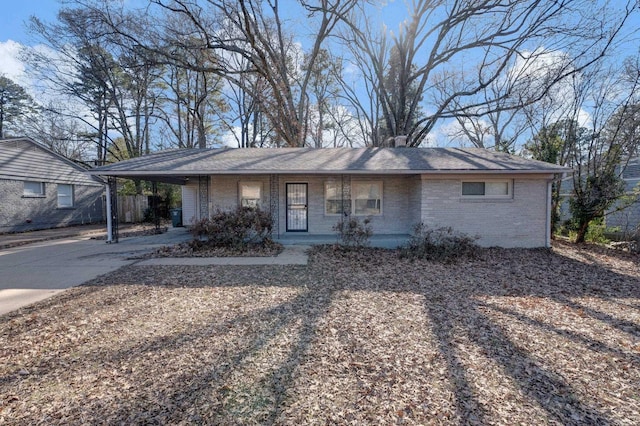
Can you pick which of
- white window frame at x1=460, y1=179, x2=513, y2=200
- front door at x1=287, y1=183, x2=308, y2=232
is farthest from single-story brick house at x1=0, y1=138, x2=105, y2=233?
white window frame at x1=460, y1=179, x2=513, y2=200

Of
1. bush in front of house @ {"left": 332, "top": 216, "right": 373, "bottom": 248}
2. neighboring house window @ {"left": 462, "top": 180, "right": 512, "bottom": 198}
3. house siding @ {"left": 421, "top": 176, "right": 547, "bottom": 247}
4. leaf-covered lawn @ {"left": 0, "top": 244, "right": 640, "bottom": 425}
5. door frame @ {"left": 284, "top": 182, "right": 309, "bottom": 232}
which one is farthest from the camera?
door frame @ {"left": 284, "top": 182, "right": 309, "bottom": 232}

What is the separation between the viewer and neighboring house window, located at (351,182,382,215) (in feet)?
37.5

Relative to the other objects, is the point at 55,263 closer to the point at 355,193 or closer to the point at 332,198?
the point at 332,198

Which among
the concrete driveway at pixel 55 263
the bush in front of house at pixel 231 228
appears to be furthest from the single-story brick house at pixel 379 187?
the concrete driveway at pixel 55 263

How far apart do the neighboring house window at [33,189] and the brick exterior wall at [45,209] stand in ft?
0.52

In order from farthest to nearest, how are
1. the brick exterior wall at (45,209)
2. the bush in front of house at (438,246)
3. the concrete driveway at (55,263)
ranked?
1. the brick exterior wall at (45,209)
2. the bush in front of house at (438,246)
3. the concrete driveway at (55,263)

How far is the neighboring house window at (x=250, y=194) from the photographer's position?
11.6 metres

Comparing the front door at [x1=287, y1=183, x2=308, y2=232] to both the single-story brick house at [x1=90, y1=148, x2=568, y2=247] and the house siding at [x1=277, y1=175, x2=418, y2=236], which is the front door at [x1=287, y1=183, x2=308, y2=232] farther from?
the house siding at [x1=277, y1=175, x2=418, y2=236]

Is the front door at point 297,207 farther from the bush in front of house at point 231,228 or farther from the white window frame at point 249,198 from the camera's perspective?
the bush in front of house at point 231,228

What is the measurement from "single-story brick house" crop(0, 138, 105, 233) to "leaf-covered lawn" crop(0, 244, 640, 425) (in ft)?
41.3

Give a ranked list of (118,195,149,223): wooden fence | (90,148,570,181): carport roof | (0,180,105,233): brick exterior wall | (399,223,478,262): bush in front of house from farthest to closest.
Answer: (118,195,149,223): wooden fence → (0,180,105,233): brick exterior wall → (90,148,570,181): carport roof → (399,223,478,262): bush in front of house

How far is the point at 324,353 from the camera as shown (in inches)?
129

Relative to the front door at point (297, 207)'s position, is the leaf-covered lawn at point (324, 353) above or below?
below

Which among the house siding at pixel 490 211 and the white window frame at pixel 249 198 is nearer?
the house siding at pixel 490 211
